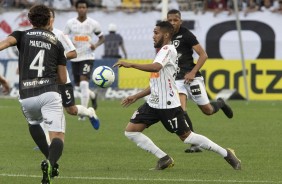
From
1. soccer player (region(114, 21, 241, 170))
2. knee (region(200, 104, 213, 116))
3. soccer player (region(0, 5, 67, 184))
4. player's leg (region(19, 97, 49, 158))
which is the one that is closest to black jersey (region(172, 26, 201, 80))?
knee (region(200, 104, 213, 116))

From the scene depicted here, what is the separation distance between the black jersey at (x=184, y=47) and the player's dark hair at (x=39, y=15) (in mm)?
4668

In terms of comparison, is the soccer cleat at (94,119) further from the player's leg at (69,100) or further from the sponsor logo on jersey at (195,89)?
the sponsor logo on jersey at (195,89)

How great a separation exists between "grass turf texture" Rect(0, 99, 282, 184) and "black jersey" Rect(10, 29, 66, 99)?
117cm

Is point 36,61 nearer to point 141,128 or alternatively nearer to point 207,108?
point 141,128

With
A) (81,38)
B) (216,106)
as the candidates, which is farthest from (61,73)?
(81,38)

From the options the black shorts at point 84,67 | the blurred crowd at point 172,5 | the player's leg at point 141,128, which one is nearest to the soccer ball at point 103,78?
the player's leg at point 141,128

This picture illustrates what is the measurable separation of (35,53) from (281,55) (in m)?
20.6

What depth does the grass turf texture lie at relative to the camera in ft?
38.1

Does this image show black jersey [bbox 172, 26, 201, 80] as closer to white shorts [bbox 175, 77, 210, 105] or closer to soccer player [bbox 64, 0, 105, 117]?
white shorts [bbox 175, 77, 210, 105]

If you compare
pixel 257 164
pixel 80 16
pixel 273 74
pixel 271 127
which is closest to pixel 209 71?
pixel 273 74

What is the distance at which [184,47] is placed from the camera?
15203 millimetres

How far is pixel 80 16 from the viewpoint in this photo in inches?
877

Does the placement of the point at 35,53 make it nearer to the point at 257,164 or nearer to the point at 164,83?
the point at 164,83

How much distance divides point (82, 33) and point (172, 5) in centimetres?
1033
